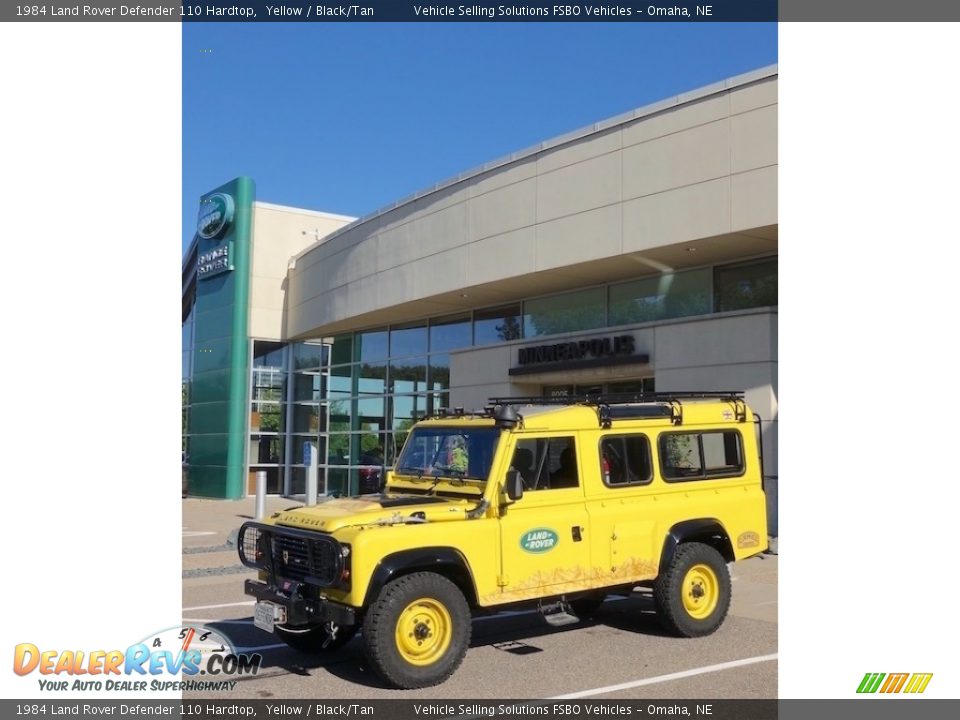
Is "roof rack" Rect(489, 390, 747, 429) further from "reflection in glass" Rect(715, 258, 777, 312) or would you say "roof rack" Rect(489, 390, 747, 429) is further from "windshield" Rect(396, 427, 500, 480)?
"reflection in glass" Rect(715, 258, 777, 312)

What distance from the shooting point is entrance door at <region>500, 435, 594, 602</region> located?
7.27 metres

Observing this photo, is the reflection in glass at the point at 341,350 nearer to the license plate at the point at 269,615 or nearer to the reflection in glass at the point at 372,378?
the reflection in glass at the point at 372,378

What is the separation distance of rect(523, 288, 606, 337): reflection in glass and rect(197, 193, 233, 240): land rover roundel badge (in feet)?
38.8

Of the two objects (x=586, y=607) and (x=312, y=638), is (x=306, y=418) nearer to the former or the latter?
(x=586, y=607)

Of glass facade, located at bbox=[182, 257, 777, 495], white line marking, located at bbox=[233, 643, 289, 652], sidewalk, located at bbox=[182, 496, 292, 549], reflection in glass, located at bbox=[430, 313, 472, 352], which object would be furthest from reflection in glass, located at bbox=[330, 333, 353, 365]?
white line marking, located at bbox=[233, 643, 289, 652]

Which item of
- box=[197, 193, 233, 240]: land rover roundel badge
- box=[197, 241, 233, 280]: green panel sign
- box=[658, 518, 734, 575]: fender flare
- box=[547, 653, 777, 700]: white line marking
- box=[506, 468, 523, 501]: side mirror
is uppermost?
box=[197, 193, 233, 240]: land rover roundel badge

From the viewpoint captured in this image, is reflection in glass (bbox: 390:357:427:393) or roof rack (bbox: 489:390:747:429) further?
reflection in glass (bbox: 390:357:427:393)

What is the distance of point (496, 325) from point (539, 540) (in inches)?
505

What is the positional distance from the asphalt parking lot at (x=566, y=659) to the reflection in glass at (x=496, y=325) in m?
9.71

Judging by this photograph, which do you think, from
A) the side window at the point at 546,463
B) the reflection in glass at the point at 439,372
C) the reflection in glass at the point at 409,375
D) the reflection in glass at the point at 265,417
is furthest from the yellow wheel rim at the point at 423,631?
the reflection in glass at the point at 265,417

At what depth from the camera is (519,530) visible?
288 inches

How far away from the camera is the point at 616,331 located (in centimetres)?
1631

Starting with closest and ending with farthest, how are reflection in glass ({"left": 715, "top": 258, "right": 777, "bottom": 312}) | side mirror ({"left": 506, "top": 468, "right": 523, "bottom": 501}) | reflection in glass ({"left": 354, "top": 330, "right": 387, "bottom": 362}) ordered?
side mirror ({"left": 506, "top": 468, "right": 523, "bottom": 501}), reflection in glass ({"left": 715, "top": 258, "right": 777, "bottom": 312}), reflection in glass ({"left": 354, "top": 330, "right": 387, "bottom": 362})

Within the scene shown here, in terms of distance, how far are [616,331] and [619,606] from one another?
728 centimetres
